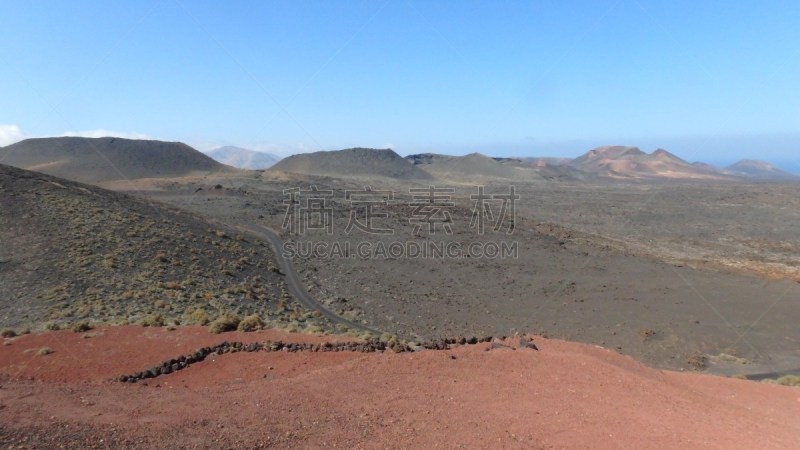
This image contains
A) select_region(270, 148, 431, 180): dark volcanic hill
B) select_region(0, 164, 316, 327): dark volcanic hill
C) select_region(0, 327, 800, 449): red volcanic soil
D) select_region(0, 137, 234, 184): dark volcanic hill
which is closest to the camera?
select_region(0, 327, 800, 449): red volcanic soil

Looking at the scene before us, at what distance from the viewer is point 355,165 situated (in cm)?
11044

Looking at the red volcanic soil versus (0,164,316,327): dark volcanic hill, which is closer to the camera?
the red volcanic soil

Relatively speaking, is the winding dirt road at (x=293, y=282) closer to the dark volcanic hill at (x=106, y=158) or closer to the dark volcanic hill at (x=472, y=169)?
the dark volcanic hill at (x=106, y=158)

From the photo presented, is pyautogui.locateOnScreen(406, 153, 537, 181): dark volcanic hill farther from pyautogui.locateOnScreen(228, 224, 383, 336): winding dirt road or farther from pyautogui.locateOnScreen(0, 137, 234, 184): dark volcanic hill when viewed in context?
pyautogui.locateOnScreen(228, 224, 383, 336): winding dirt road

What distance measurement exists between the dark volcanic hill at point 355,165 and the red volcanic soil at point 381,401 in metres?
91.0

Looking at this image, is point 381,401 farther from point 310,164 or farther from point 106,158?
point 310,164

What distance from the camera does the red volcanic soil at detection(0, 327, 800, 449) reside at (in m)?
6.54

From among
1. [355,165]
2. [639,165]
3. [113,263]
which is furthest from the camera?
[639,165]

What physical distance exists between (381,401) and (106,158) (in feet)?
287

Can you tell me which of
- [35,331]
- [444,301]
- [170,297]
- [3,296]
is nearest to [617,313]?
[444,301]

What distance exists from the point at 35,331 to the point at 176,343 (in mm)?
4289

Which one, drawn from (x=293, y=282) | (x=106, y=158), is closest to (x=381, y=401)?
(x=293, y=282)

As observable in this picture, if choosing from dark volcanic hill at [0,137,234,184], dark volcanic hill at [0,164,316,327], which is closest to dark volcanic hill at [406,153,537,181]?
dark volcanic hill at [0,137,234,184]

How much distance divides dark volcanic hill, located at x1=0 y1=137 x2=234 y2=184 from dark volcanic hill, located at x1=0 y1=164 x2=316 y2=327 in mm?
49257
